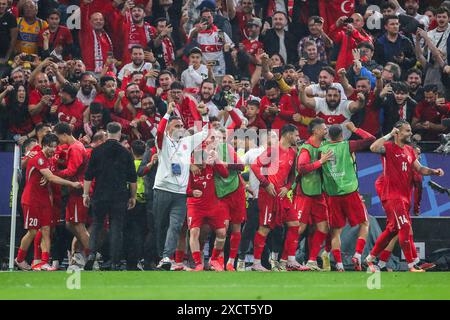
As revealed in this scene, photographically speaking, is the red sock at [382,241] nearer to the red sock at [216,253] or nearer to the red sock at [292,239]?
the red sock at [292,239]

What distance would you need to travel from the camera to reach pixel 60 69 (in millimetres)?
20297

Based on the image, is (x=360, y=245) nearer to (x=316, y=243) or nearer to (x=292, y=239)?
(x=316, y=243)

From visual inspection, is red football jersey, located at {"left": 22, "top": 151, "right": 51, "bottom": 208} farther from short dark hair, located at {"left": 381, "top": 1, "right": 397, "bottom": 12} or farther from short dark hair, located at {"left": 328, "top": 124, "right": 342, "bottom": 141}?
short dark hair, located at {"left": 381, "top": 1, "right": 397, "bottom": 12}

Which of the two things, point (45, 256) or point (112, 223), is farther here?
point (45, 256)

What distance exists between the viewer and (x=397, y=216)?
1656 cm

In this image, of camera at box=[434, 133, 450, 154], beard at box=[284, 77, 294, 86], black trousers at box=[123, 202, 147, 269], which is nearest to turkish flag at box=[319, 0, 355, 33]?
beard at box=[284, 77, 294, 86]

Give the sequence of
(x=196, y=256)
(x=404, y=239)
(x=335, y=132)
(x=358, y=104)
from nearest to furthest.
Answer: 1. (x=404, y=239)
2. (x=196, y=256)
3. (x=335, y=132)
4. (x=358, y=104)

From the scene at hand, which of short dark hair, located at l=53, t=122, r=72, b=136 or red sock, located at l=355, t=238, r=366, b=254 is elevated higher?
short dark hair, located at l=53, t=122, r=72, b=136

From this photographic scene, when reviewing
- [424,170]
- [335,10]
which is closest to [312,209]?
[424,170]

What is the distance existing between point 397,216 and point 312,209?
1389 mm

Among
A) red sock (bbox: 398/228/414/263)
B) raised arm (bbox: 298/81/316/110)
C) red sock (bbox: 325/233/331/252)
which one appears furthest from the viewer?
raised arm (bbox: 298/81/316/110)

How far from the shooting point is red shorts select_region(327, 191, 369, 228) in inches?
671

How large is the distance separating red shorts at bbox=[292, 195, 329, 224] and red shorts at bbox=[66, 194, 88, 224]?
Result: 321cm

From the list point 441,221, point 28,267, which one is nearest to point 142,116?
point 28,267
